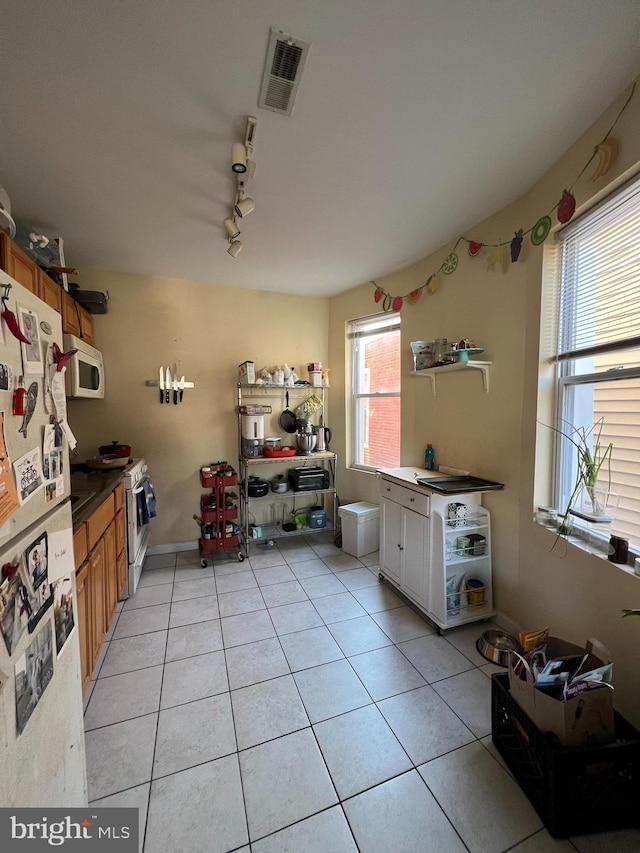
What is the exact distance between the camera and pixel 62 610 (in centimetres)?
85

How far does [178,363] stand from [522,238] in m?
2.91

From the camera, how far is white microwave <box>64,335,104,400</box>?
7.09 feet

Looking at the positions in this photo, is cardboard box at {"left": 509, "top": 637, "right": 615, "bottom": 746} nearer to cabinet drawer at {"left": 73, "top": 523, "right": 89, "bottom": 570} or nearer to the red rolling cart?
cabinet drawer at {"left": 73, "top": 523, "right": 89, "bottom": 570}

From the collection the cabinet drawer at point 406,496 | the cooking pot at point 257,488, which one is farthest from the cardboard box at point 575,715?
the cooking pot at point 257,488

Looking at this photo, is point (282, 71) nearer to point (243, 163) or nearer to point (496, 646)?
point (243, 163)

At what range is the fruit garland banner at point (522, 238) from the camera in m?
1.37

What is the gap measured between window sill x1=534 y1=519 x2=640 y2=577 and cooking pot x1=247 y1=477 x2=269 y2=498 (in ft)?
7.52

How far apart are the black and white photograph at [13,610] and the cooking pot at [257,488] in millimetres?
2492

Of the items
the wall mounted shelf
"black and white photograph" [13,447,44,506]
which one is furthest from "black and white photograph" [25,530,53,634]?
the wall mounted shelf

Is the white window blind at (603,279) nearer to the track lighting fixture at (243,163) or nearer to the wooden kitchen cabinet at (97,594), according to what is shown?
the track lighting fixture at (243,163)

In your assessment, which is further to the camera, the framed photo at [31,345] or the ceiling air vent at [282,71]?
the ceiling air vent at [282,71]

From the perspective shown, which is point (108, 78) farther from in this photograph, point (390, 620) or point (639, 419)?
point (390, 620)

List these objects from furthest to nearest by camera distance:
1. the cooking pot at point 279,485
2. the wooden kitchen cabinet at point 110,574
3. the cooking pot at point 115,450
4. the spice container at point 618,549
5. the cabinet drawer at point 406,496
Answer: the cooking pot at point 279,485
the cooking pot at point 115,450
the cabinet drawer at point 406,496
the wooden kitchen cabinet at point 110,574
the spice container at point 618,549

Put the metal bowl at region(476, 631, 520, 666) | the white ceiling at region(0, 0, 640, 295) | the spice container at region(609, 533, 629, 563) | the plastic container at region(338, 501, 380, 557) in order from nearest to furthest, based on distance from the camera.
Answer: the white ceiling at region(0, 0, 640, 295), the spice container at region(609, 533, 629, 563), the metal bowl at region(476, 631, 520, 666), the plastic container at region(338, 501, 380, 557)
